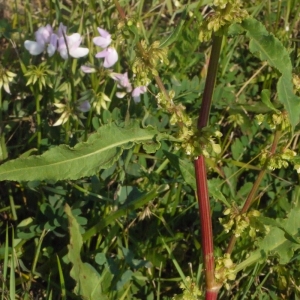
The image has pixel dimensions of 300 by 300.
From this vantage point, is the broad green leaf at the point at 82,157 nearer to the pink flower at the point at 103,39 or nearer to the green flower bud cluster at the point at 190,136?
the green flower bud cluster at the point at 190,136

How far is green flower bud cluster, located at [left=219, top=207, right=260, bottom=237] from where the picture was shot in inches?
55.8

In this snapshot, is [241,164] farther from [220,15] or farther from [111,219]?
[220,15]

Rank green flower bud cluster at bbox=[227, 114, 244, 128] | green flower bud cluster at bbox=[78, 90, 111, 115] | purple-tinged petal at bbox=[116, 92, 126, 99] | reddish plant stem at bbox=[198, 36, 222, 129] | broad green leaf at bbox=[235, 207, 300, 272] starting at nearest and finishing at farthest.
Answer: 1. reddish plant stem at bbox=[198, 36, 222, 129]
2. broad green leaf at bbox=[235, 207, 300, 272]
3. green flower bud cluster at bbox=[78, 90, 111, 115]
4. purple-tinged petal at bbox=[116, 92, 126, 99]
5. green flower bud cluster at bbox=[227, 114, 244, 128]

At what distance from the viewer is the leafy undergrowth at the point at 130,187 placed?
4.76 feet

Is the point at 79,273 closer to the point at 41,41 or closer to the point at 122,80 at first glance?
Result: the point at 122,80

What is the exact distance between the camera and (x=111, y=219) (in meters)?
1.73

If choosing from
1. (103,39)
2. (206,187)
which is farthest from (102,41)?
(206,187)

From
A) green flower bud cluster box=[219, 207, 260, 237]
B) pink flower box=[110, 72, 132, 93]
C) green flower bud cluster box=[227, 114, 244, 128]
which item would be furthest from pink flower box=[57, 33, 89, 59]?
green flower bud cluster box=[219, 207, 260, 237]

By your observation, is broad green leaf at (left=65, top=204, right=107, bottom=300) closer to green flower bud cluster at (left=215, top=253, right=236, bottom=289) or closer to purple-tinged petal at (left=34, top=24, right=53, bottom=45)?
green flower bud cluster at (left=215, top=253, right=236, bottom=289)

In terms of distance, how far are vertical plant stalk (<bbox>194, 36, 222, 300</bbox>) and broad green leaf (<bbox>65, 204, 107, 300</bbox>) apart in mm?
332

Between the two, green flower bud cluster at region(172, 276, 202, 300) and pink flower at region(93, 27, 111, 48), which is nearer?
green flower bud cluster at region(172, 276, 202, 300)

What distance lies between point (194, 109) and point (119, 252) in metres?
0.63

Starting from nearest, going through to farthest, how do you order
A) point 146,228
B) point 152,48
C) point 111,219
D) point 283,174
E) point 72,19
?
1. point 152,48
2. point 111,219
3. point 146,228
4. point 283,174
5. point 72,19

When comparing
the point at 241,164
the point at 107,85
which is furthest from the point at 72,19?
the point at 241,164
